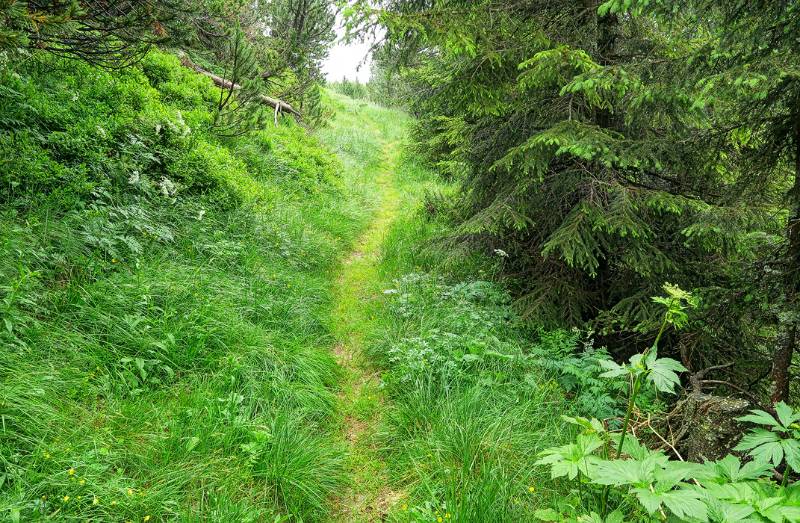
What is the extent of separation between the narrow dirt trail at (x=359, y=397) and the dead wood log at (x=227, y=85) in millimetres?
4263

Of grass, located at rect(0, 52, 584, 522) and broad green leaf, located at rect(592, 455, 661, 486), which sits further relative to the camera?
grass, located at rect(0, 52, 584, 522)

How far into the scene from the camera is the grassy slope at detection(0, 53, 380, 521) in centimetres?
275

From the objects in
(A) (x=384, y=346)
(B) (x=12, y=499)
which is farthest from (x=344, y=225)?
(B) (x=12, y=499)

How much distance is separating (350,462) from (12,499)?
2.19 meters

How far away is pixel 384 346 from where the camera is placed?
5199mm

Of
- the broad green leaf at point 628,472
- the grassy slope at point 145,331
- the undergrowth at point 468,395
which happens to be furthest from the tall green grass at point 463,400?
the broad green leaf at point 628,472

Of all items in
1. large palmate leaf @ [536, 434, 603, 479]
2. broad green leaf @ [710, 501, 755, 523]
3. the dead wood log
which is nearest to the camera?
broad green leaf @ [710, 501, 755, 523]

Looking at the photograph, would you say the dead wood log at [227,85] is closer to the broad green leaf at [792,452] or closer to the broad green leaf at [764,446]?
the broad green leaf at [764,446]

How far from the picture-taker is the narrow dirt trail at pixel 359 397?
3326 mm

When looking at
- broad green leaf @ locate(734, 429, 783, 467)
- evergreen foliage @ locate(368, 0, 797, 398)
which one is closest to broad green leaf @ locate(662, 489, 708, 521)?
broad green leaf @ locate(734, 429, 783, 467)

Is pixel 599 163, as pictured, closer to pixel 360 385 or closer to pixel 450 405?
pixel 450 405

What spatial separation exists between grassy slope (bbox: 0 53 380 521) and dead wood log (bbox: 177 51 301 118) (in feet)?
7.83

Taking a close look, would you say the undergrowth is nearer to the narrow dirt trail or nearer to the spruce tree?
the narrow dirt trail

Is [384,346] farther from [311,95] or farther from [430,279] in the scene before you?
[311,95]
